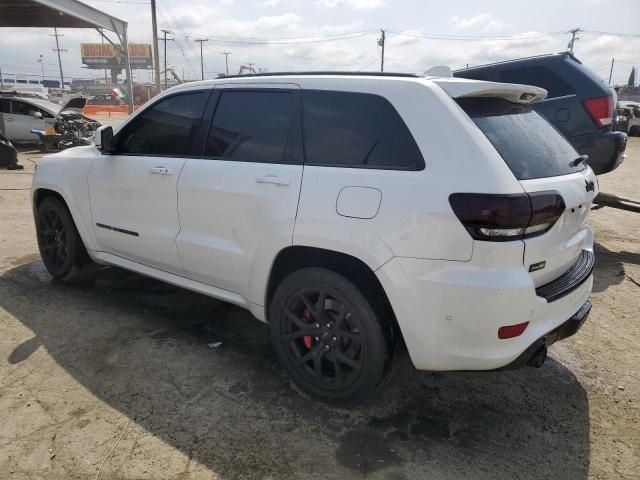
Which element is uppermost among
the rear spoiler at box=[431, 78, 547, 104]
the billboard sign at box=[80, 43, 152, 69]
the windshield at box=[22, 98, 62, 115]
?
the billboard sign at box=[80, 43, 152, 69]

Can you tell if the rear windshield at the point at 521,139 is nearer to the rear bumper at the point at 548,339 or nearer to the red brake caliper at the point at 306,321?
the rear bumper at the point at 548,339

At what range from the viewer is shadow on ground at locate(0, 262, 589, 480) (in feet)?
7.96

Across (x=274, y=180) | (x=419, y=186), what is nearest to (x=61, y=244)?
(x=274, y=180)

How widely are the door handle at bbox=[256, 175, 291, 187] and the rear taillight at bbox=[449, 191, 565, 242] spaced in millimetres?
967

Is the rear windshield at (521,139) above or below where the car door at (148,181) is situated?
above

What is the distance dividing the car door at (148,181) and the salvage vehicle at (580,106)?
3.89 metres

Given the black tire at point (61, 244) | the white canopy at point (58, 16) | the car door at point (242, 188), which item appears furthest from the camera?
the white canopy at point (58, 16)

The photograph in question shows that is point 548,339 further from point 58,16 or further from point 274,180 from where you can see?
point 58,16

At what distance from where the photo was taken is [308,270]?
2.78 m

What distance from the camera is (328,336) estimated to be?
2.79 metres

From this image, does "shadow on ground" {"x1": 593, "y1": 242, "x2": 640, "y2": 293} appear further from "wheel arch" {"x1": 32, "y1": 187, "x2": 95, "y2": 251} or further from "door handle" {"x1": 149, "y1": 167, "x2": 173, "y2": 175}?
"wheel arch" {"x1": 32, "y1": 187, "x2": 95, "y2": 251}

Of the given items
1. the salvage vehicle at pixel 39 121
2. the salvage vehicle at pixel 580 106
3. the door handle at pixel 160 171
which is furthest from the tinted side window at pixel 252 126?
the salvage vehicle at pixel 39 121

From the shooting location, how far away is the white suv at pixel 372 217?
2270mm

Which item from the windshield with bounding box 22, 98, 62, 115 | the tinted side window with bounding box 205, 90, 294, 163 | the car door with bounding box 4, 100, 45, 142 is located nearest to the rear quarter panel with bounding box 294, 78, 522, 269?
the tinted side window with bounding box 205, 90, 294, 163
